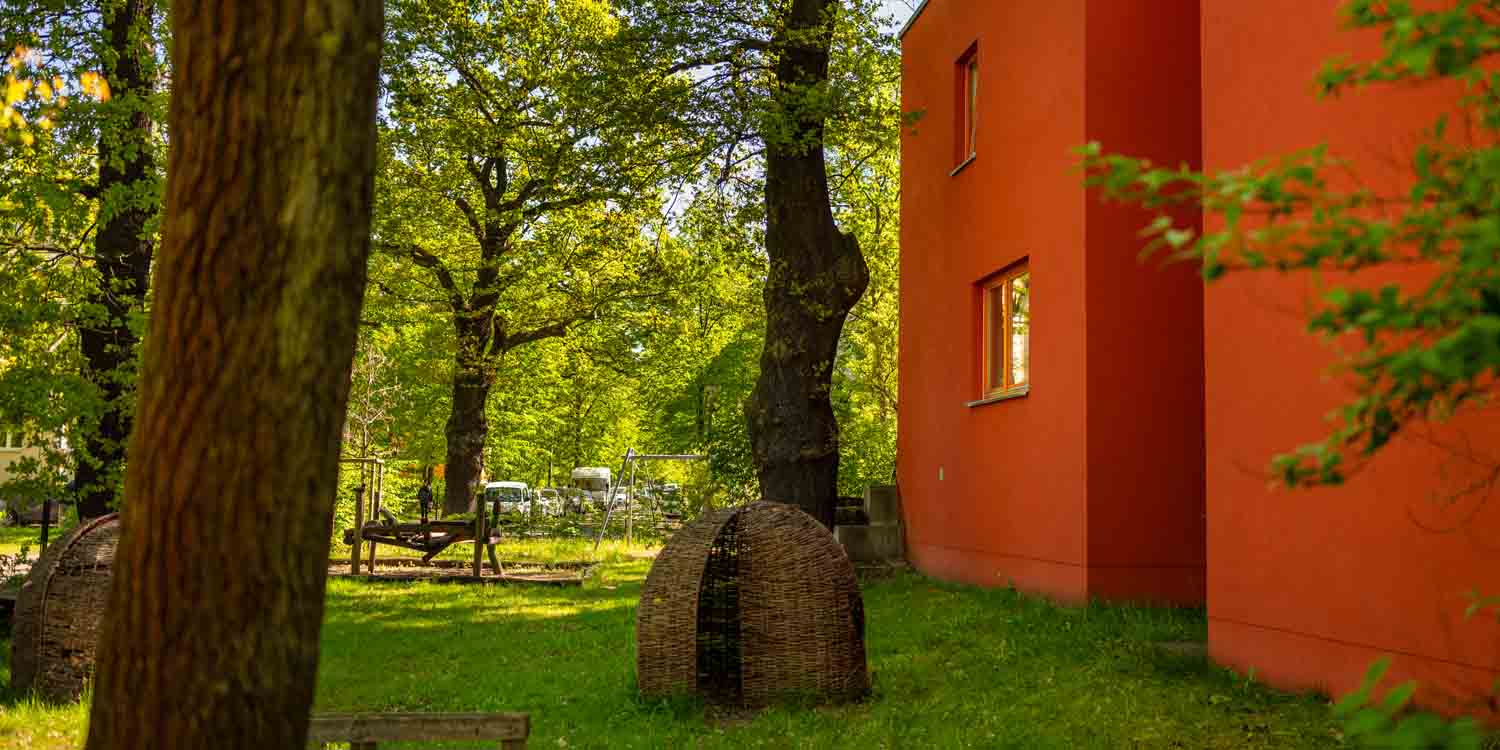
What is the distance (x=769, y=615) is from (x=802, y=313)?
7154mm

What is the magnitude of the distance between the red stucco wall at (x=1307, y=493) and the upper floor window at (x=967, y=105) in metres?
5.94

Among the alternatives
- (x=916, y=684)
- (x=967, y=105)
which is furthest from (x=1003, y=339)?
(x=916, y=684)

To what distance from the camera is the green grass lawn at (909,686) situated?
665cm

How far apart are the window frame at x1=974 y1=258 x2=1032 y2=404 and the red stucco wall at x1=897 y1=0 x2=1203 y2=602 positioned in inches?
4.9

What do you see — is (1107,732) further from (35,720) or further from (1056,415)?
(35,720)

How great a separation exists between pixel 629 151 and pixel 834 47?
4.07 metres

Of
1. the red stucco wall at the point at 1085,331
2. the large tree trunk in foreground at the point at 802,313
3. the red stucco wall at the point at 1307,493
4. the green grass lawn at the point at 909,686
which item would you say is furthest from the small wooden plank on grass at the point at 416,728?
the large tree trunk in foreground at the point at 802,313

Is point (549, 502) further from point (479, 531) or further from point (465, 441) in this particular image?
point (479, 531)

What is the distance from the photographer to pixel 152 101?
10664 millimetres

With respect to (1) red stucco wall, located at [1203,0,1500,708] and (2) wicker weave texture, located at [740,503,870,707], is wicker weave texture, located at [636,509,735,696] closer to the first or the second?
(2) wicker weave texture, located at [740,503,870,707]

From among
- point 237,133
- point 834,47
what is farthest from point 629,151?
point 237,133

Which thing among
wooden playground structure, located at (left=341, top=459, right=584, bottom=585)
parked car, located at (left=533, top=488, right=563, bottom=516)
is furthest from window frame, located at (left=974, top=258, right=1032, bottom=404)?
parked car, located at (left=533, top=488, right=563, bottom=516)

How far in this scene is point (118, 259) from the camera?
38.2 feet

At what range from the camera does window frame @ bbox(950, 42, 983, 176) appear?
14.2 metres
